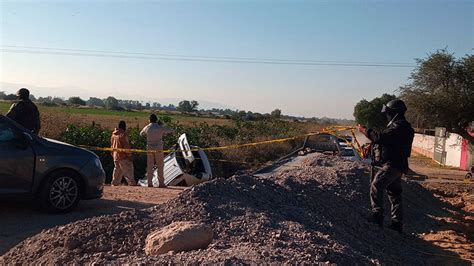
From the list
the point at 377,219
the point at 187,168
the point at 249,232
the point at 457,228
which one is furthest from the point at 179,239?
the point at 187,168

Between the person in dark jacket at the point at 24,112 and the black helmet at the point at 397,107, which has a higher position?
the black helmet at the point at 397,107

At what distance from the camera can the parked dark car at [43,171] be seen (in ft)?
24.0

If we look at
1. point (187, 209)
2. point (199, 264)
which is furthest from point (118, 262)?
point (187, 209)

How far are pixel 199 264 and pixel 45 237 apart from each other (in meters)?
2.10

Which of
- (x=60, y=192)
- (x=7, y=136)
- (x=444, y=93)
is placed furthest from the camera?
(x=444, y=93)

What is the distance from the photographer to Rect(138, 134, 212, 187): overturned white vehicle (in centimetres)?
1367

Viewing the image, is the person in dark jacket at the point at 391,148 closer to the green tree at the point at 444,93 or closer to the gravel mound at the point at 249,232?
the gravel mound at the point at 249,232

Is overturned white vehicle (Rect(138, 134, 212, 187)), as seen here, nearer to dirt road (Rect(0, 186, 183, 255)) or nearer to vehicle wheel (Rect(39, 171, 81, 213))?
dirt road (Rect(0, 186, 183, 255))

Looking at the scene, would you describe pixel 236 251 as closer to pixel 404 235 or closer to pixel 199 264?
pixel 199 264

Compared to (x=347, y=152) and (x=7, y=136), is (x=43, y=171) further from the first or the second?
(x=347, y=152)

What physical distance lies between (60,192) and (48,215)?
37cm

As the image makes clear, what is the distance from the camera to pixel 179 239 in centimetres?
468

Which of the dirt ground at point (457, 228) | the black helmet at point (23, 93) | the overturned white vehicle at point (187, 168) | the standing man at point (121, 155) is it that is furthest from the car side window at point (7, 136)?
the dirt ground at point (457, 228)

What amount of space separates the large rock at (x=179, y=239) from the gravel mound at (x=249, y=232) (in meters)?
0.11
